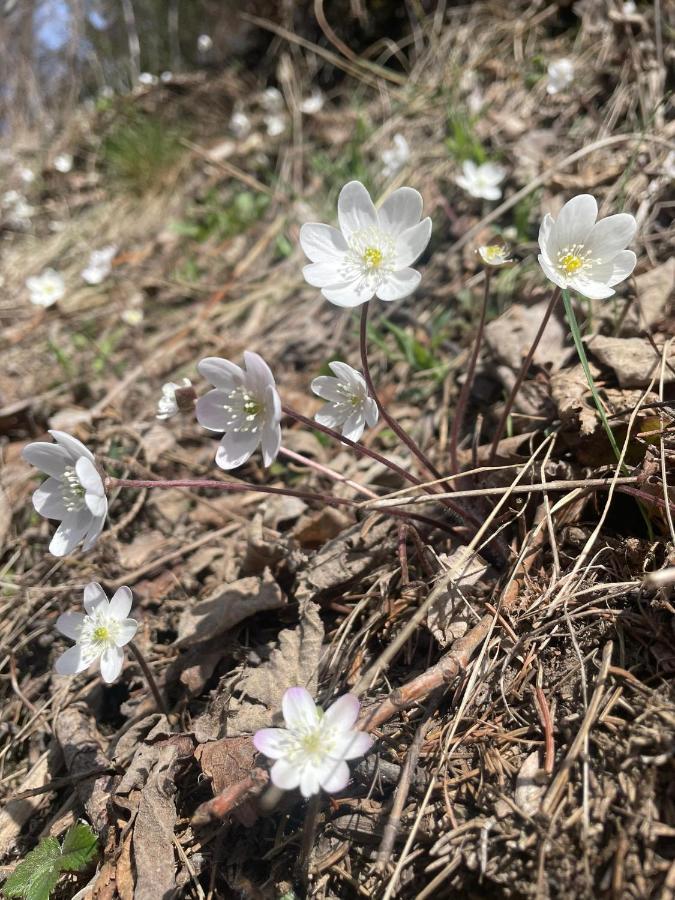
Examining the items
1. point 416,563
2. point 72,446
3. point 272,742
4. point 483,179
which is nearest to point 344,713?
point 272,742

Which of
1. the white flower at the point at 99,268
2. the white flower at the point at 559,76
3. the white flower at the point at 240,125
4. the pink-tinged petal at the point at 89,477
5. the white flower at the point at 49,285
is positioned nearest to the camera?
the pink-tinged petal at the point at 89,477

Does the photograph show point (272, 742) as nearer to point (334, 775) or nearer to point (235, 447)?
point (334, 775)

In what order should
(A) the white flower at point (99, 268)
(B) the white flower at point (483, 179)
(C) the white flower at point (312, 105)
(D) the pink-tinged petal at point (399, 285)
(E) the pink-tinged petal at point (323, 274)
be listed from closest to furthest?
(D) the pink-tinged petal at point (399, 285), (E) the pink-tinged petal at point (323, 274), (B) the white flower at point (483, 179), (A) the white flower at point (99, 268), (C) the white flower at point (312, 105)

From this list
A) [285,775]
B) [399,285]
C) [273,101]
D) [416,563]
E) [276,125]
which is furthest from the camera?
[273,101]

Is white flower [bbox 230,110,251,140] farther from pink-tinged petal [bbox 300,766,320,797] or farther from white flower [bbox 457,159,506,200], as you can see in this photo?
pink-tinged petal [bbox 300,766,320,797]

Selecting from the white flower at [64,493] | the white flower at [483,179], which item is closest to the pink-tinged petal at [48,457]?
the white flower at [64,493]

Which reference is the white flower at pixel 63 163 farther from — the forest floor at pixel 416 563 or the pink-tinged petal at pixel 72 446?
the pink-tinged petal at pixel 72 446

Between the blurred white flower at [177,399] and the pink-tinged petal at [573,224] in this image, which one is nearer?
the pink-tinged petal at [573,224]

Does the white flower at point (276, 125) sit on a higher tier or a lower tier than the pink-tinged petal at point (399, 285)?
lower
